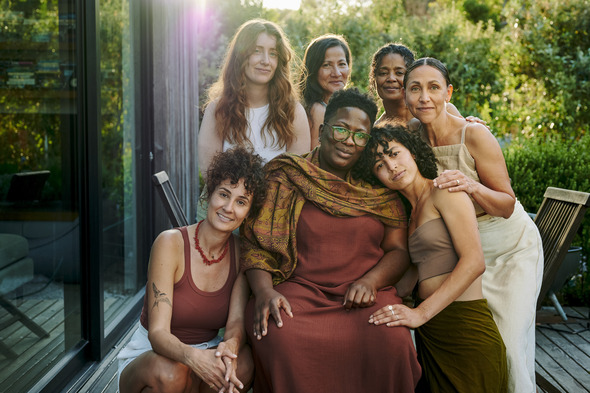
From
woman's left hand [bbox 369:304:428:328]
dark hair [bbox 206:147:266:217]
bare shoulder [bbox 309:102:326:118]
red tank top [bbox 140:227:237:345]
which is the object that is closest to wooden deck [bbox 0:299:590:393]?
red tank top [bbox 140:227:237:345]

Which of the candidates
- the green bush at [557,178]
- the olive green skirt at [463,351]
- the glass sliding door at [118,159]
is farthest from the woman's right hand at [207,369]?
the green bush at [557,178]

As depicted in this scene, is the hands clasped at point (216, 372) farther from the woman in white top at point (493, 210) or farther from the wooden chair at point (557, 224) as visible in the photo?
the wooden chair at point (557, 224)

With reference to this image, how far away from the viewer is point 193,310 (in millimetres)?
2332

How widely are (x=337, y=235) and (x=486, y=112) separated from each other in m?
7.41

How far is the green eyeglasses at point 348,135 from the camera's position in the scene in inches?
101

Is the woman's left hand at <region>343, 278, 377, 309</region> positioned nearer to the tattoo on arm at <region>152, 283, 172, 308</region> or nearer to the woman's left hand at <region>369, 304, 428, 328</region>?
the woman's left hand at <region>369, 304, 428, 328</region>

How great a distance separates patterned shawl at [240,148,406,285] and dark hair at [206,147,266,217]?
4.2 inches

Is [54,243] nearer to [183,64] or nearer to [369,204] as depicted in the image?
[369,204]

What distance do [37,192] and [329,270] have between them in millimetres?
1455

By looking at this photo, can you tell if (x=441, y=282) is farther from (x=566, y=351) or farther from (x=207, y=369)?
(x=566, y=351)

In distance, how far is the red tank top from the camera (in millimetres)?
2324

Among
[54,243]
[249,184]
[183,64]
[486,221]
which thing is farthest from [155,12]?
→ [486,221]

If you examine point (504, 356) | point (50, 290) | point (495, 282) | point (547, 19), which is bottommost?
point (50, 290)

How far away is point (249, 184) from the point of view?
2.40 m
